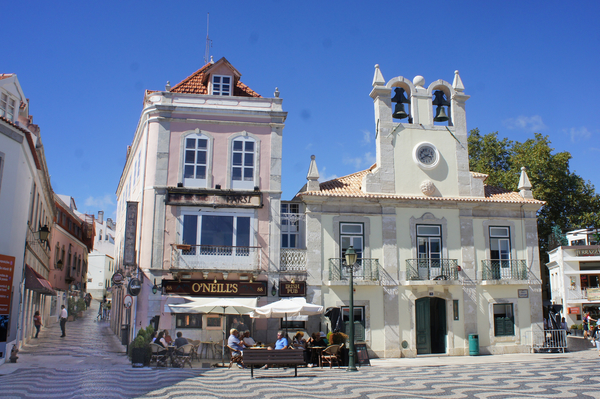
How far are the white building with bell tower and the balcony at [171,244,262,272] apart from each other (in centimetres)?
238

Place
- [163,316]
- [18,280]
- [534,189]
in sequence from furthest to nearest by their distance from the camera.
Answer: [534,189]
[163,316]
[18,280]

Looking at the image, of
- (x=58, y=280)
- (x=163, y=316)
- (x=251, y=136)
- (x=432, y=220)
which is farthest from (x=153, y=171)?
(x=58, y=280)

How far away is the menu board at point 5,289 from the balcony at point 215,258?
541 cm

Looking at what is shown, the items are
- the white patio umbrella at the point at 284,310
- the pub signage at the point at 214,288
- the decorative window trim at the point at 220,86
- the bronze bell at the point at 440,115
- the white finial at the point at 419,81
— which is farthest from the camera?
the white finial at the point at 419,81

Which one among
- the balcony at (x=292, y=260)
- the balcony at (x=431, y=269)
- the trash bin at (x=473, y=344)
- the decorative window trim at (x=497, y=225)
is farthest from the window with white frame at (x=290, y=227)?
the decorative window trim at (x=497, y=225)

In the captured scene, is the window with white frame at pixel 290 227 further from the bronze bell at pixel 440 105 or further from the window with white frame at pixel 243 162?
the bronze bell at pixel 440 105

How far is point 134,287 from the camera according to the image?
19.2 metres

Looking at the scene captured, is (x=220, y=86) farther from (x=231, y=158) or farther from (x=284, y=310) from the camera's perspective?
(x=284, y=310)

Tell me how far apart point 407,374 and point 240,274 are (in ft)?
25.0

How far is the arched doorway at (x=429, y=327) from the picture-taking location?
21828mm

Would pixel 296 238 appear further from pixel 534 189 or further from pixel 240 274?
pixel 534 189

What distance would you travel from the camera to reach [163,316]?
764 inches

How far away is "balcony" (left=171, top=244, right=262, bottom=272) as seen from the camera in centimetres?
1975

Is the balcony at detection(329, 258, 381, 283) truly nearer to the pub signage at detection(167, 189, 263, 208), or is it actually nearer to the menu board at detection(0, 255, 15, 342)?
the pub signage at detection(167, 189, 263, 208)
